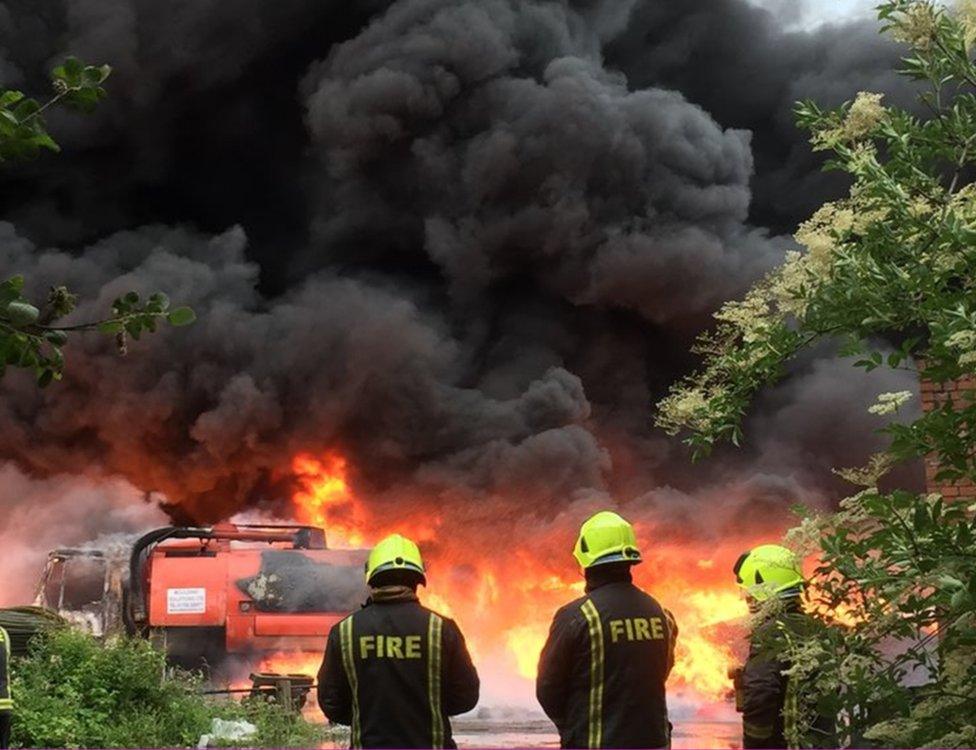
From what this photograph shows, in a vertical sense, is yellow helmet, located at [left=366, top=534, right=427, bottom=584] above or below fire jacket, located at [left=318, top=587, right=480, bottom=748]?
above

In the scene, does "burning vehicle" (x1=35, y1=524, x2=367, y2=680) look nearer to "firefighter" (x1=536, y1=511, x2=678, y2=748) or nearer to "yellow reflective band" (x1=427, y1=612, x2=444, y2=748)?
"yellow reflective band" (x1=427, y1=612, x2=444, y2=748)

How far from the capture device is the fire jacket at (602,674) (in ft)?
10.8

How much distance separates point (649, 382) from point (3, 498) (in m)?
10.9

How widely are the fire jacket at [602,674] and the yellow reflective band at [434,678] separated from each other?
306mm

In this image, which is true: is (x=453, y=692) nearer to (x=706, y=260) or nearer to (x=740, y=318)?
(x=740, y=318)

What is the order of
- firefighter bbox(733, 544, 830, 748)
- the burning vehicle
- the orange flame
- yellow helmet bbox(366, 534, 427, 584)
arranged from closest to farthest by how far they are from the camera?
yellow helmet bbox(366, 534, 427, 584), firefighter bbox(733, 544, 830, 748), the burning vehicle, the orange flame

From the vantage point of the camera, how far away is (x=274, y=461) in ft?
59.6

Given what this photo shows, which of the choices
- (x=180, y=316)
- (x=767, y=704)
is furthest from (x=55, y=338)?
(x=767, y=704)

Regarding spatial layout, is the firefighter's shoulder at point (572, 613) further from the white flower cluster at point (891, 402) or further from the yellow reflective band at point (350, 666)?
the white flower cluster at point (891, 402)

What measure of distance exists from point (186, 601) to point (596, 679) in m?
7.54

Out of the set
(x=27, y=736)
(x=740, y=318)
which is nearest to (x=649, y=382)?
(x=27, y=736)

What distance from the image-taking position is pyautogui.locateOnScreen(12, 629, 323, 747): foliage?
6082mm

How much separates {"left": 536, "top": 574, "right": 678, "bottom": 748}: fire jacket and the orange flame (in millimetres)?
10419

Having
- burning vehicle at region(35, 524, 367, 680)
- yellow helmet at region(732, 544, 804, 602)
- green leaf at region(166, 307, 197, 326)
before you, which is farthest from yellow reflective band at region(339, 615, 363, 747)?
burning vehicle at region(35, 524, 367, 680)
